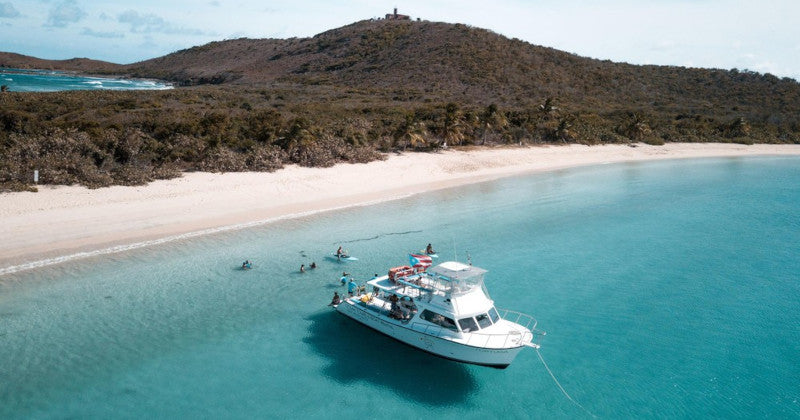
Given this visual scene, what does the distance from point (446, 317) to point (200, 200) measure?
2011 centimetres

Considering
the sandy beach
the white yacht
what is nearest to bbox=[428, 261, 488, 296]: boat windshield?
the white yacht

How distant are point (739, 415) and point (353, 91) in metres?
70.2

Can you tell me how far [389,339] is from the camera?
17594 millimetres

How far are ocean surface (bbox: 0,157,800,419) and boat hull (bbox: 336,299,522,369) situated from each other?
1.70 feet

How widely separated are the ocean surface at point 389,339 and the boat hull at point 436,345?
20.4 inches

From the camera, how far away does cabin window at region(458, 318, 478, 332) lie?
51.9 feet

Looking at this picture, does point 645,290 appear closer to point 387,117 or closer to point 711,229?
point 711,229

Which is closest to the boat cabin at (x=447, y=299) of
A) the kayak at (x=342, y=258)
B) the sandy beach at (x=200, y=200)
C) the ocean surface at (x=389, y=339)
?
the ocean surface at (x=389, y=339)

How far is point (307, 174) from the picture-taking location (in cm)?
3809

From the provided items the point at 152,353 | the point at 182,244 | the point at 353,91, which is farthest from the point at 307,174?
the point at 353,91

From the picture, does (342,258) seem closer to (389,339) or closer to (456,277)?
(389,339)

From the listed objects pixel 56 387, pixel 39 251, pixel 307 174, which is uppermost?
pixel 307 174

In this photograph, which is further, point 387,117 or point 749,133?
point 749,133

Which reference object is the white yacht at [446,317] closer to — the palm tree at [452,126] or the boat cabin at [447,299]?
the boat cabin at [447,299]
